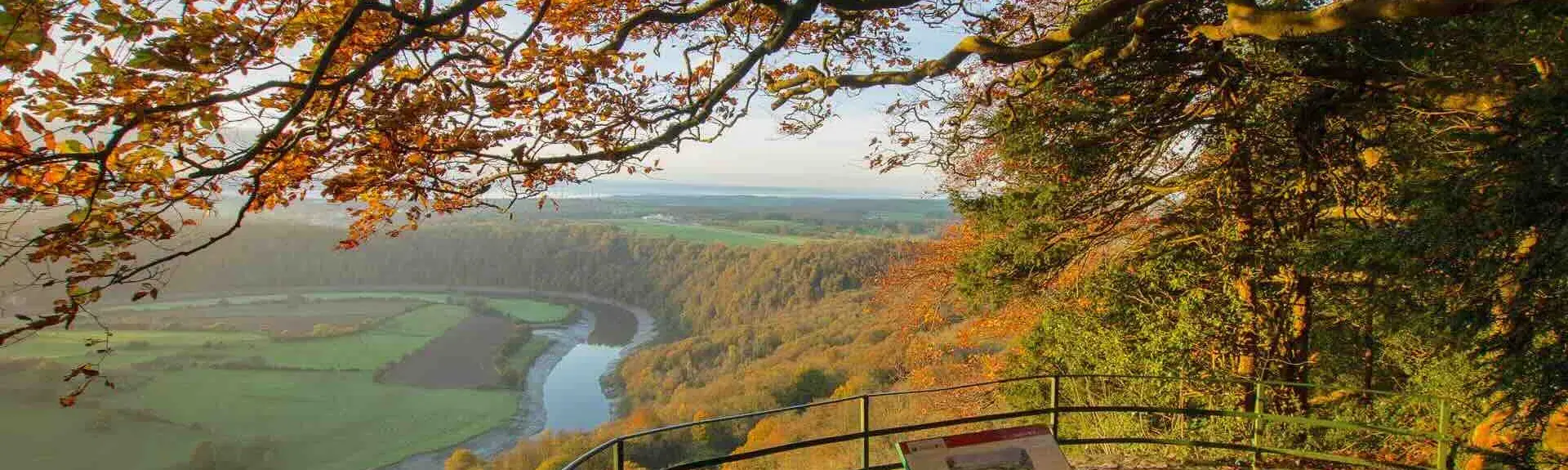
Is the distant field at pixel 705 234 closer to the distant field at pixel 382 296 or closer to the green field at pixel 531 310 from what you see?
the green field at pixel 531 310

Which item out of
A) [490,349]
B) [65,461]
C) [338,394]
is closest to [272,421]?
[338,394]

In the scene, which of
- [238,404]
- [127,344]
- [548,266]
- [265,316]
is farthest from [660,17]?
[548,266]

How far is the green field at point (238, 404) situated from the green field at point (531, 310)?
430 inches

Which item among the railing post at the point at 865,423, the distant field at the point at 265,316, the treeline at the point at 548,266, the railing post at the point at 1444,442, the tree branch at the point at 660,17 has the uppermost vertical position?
the tree branch at the point at 660,17

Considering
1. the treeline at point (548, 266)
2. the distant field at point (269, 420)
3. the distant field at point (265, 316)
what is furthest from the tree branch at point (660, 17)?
the distant field at point (265, 316)

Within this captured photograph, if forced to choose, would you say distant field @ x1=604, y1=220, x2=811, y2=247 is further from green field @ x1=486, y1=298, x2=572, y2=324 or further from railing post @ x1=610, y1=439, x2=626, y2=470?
railing post @ x1=610, y1=439, x2=626, y2=470

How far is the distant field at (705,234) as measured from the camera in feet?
287

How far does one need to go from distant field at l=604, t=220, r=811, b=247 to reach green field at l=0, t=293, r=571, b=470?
101 ft

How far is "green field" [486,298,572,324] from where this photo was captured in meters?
78.6

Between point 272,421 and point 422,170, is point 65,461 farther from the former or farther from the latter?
point 422,170

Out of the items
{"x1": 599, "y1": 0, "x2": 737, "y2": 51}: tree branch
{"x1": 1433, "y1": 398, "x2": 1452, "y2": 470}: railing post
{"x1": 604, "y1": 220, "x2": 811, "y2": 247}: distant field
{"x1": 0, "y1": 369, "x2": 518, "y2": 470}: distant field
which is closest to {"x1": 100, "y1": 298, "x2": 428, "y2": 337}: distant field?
{"x1": 0, "y1": 369, "x2": 518, "y2": 470}: distant field

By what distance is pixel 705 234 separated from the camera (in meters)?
99.9

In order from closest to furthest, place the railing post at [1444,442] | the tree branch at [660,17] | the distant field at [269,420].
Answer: the railing post at [1444,442]
the tree branch at [660,17]
the distant field at [269,420]

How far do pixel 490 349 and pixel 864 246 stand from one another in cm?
3693
